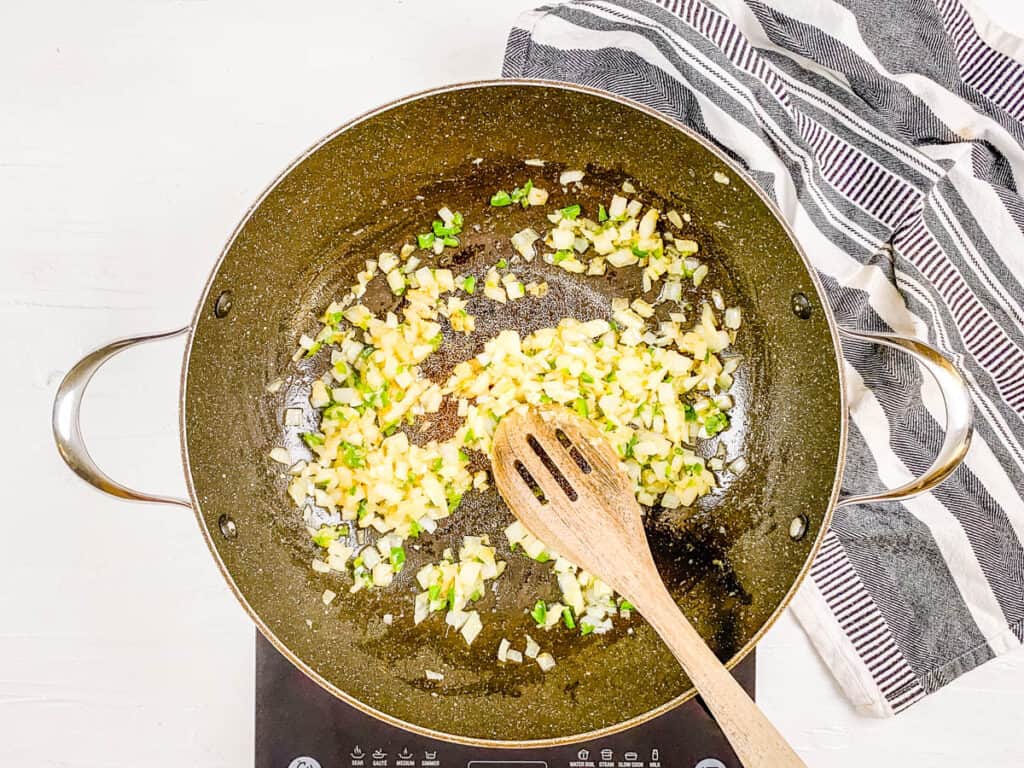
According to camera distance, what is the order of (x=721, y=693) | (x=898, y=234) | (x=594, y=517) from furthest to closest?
1. (x=898, y=234)
2. (x=594, y=517)
3. (x=721, y=693)

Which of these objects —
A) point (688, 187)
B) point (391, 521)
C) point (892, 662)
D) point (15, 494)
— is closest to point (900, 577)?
point (892, 662)

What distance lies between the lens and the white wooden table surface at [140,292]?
1267 millimetres

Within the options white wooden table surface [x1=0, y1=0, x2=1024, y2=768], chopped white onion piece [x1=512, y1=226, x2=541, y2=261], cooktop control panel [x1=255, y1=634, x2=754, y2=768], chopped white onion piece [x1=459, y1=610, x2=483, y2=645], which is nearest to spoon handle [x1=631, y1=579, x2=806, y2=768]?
cooktop control panel [x1=255, y1=634, x2=754, y2=768]

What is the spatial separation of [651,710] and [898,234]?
0.76 metres

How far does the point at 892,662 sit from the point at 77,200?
4.49ft

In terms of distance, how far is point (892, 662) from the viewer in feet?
3.99

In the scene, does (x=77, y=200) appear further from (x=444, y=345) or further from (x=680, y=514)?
(x=680, y=514)

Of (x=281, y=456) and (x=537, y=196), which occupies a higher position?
(x=537, y=196)

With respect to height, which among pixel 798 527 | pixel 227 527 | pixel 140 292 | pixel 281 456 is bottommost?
pixel 798 527

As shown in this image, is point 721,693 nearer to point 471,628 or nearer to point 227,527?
point 471,628

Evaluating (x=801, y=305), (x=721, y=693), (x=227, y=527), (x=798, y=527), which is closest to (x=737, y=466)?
(x=798, y=527)

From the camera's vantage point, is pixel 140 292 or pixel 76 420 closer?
pixel 76 420

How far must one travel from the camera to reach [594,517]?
44.7 inches

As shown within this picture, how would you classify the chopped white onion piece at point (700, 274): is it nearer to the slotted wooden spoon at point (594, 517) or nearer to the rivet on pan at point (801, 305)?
the rivet on pan at point (801, 305)
